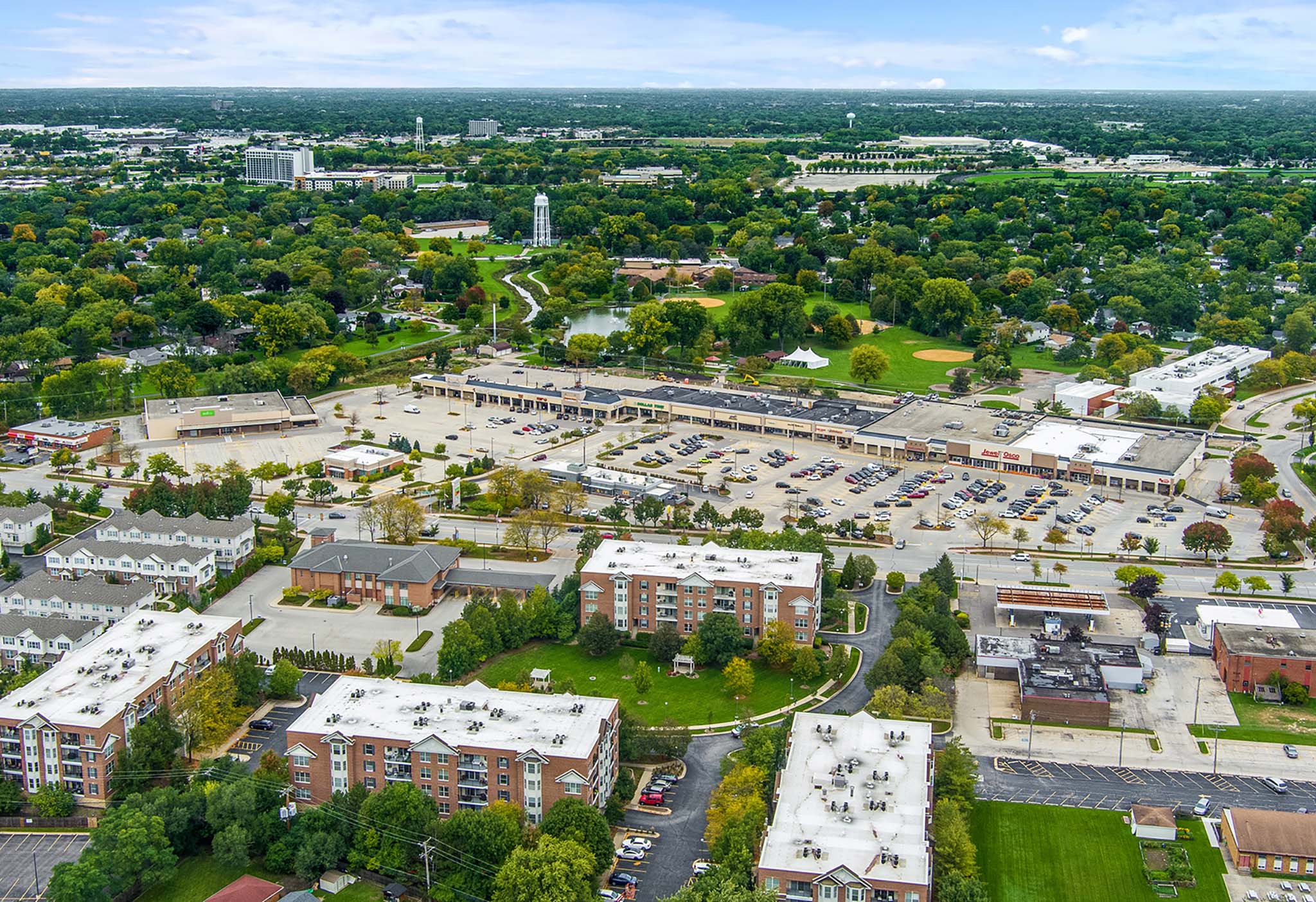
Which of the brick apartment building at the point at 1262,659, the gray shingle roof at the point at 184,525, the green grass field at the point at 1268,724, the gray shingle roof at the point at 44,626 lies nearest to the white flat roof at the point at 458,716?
the gray shingle roof at the point at 44,626

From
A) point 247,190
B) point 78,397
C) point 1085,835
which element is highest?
point 247,190

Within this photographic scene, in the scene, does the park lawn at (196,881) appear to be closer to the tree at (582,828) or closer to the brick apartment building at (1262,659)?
the tree at (582,828)

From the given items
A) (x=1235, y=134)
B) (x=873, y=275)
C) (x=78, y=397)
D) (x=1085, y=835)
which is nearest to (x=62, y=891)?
(x=1085, y=835)

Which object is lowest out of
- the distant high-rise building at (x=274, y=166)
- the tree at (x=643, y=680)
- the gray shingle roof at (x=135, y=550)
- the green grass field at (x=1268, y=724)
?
the green grass field at (x=1268, y=724)

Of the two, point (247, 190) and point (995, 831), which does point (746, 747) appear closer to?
point (995, 831)

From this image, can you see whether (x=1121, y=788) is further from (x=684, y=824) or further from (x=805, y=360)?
(x=805, y=360)

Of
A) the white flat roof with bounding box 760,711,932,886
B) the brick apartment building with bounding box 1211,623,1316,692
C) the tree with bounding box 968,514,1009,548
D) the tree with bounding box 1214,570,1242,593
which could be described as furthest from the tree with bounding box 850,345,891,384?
the white flat roof with bounding box 760,711,932,886
